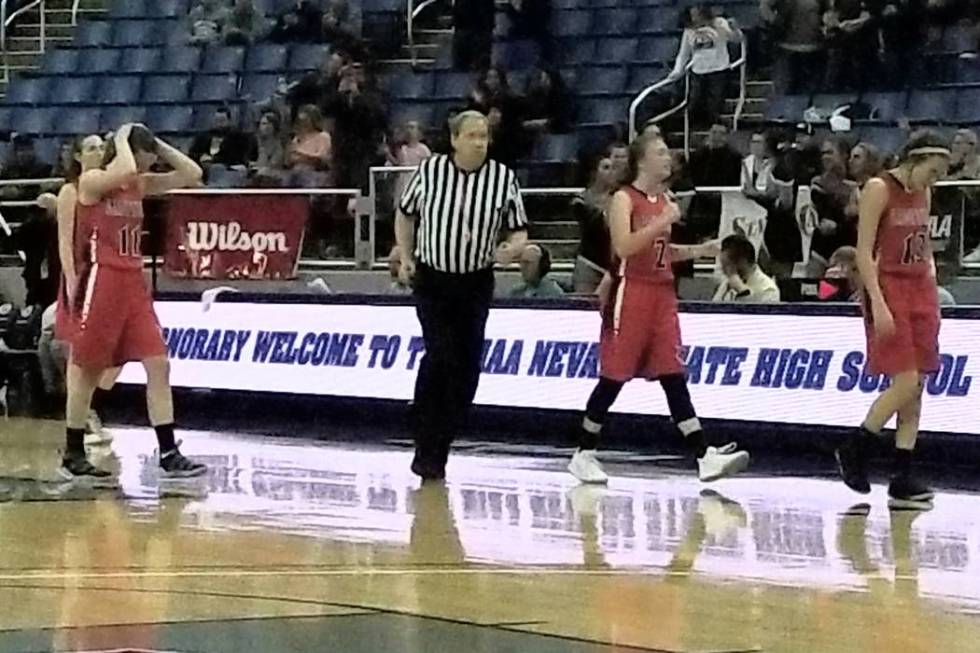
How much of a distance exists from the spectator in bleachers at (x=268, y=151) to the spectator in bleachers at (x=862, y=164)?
5.50m

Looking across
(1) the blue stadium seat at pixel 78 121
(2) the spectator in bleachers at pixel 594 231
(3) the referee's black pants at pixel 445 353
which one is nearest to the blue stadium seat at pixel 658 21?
(2) the spectator in bleachers at pixel 594 231

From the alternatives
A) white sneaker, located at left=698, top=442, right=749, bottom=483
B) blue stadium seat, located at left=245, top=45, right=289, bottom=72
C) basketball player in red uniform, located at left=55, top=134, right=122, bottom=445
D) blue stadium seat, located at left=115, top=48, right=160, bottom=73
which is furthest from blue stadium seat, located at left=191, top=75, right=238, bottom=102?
white sneaker, located at left=698, top=442, right=749, bottom=483

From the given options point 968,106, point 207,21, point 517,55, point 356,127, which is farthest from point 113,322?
point 207,21

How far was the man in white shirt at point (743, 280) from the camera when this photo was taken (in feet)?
42.4

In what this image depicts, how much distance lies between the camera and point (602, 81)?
19031mm

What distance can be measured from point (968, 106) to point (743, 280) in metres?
3.98

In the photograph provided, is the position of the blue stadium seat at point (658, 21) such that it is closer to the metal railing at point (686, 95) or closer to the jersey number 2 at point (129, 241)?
the metal railing at point (686, 95)

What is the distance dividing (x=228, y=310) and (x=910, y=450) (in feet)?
22.0

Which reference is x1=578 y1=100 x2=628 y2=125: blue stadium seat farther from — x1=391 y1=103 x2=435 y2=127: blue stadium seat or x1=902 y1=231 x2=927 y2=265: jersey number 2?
x1=902 y1=231 x2=927 y2=265: jersey number 2

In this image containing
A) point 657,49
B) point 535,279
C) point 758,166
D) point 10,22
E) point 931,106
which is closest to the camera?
point 535,279

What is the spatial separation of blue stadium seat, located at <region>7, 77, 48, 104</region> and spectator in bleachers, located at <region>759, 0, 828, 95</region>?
8322mm

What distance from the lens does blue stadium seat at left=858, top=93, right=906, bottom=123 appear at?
16.5 meters

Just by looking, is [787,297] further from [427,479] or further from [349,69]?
[349,69]

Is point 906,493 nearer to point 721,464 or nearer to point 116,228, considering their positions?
point 721,464
